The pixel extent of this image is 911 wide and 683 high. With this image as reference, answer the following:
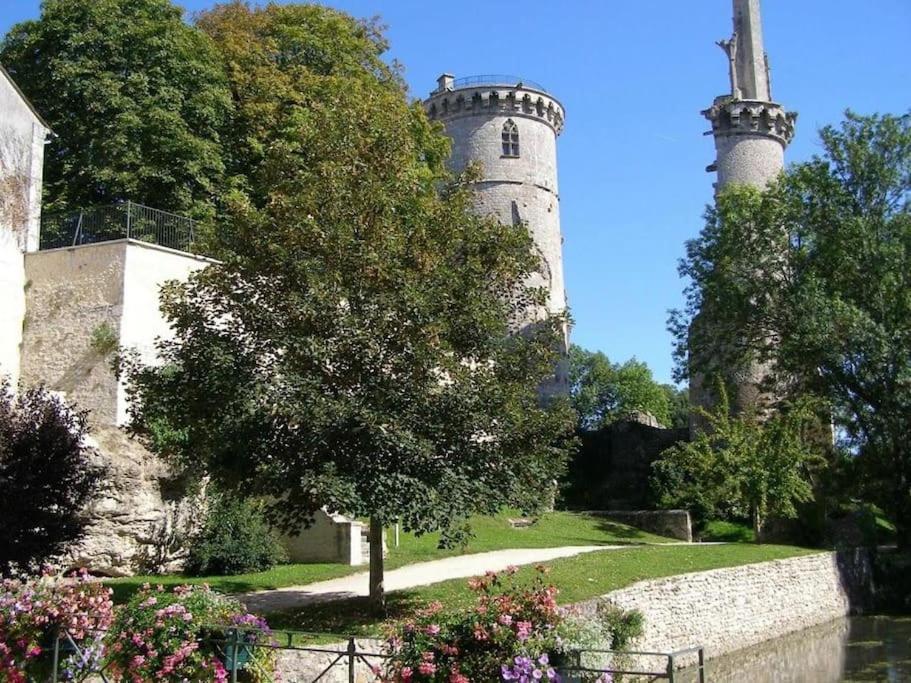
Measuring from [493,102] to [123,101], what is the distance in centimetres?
2295

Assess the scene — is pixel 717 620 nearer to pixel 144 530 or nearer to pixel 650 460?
pixel 144 530

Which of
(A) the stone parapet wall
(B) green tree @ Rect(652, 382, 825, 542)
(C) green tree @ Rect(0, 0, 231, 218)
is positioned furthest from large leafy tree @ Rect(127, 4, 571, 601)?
(B) green tree @ Rect(652, 382, 825, 542)

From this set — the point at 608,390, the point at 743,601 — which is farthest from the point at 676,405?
the point at 743,601

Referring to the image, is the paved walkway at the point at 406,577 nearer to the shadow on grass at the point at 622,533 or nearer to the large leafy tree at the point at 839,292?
the shadow on grass at the point at 622,533

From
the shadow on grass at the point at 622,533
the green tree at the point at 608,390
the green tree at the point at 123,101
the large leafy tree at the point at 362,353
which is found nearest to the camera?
the large leafy tree at the point at 362,353

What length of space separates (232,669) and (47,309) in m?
16.8

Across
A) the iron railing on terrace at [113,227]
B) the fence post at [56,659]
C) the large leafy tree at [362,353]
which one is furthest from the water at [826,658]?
the iron railing on terrace at [113,227]

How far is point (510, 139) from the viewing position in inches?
1887

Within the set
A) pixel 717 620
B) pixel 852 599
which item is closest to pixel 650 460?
pixel 852 599

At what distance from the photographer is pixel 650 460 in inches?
1630

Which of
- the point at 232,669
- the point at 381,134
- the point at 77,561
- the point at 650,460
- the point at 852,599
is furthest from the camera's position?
the point at 650,460

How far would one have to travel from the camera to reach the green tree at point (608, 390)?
7350 centimetres

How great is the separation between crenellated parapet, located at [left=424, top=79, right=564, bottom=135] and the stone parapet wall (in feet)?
91.2

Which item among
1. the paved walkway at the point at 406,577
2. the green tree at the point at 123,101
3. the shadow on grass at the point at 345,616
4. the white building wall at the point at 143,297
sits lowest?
the shadow on grass at the point at 345,616
